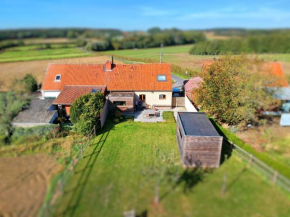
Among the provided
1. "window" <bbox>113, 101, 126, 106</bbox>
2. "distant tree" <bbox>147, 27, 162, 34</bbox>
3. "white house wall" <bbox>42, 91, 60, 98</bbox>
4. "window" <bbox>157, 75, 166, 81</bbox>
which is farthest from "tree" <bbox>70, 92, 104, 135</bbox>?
"distant tree" <bbox>147, 27, 162, 34</bbox>

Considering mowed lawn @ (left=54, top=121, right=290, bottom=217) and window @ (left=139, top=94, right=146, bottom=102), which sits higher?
window @ (left=139, top=94, right=146, bottom=102)

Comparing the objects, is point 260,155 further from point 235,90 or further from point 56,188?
point 56,188

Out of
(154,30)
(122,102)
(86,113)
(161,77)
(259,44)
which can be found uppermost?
(154,30)

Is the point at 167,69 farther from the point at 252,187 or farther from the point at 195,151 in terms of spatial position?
the point at 252,187

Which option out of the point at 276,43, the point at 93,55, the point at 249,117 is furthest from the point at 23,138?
the point at 93,55

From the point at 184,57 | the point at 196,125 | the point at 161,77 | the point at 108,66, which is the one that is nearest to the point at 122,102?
the point at 108,66

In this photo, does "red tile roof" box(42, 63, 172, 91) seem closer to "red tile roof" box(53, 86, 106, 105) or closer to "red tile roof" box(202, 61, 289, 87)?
"red tile roof" box(53, 86, 106, 105)
